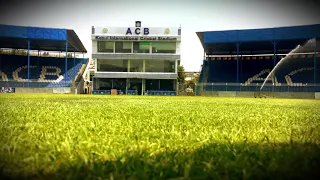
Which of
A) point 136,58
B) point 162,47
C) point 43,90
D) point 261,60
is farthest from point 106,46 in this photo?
point 261,60

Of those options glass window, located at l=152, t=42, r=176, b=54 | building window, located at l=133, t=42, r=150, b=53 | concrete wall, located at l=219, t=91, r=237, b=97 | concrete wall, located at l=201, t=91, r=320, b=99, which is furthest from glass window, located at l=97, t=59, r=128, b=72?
concrete wall, located at l=219, t=91, r=237, b=97

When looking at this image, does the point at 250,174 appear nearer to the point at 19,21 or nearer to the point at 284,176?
the point at 284,176

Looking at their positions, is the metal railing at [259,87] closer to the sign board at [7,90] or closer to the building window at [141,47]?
the building window at [141,47]

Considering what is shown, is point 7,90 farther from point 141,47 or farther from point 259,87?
point 259,87

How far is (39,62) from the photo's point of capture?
4556 cm

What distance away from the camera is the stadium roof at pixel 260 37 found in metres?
34.9

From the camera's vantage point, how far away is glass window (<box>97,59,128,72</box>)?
44906 millimetres

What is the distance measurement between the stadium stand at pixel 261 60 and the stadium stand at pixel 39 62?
63.4 ft

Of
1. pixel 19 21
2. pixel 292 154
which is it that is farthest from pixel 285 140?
pixel 19 21

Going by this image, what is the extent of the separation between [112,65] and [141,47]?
5.25 meters

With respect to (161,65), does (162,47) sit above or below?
above

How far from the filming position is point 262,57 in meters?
44.0

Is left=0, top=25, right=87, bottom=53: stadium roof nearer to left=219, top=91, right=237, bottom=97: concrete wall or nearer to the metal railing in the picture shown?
the metal railing

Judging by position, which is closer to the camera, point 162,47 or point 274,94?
point 274,94
